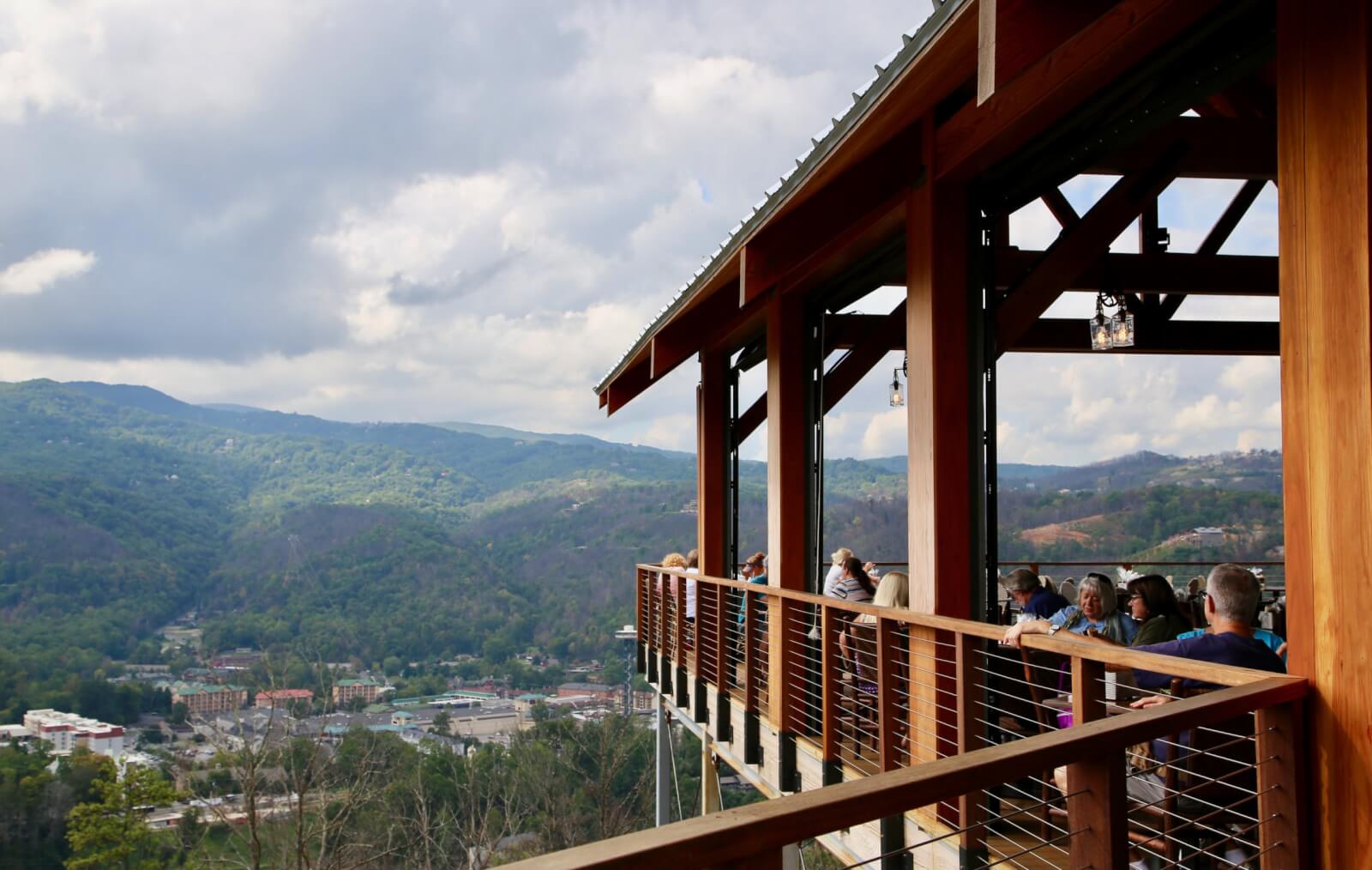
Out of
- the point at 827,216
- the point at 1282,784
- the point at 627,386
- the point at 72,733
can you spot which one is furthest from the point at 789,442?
the point at 72,733

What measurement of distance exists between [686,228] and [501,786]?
260ft

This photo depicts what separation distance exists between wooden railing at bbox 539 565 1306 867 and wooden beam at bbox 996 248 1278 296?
2668mm

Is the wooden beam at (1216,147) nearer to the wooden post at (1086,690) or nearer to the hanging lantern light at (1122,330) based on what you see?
the hanging lantern light at (1122,330)

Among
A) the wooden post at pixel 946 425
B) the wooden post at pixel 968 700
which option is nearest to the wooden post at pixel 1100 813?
the wooden post at pixel 968 700

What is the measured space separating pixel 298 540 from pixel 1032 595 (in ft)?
203

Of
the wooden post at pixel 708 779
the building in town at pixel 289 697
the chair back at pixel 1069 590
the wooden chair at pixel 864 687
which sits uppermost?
the chair back at pixel 1069 590

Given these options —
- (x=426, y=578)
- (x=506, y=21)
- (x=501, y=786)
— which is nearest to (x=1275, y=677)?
(x=501, y=786)

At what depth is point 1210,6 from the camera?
3.58 m

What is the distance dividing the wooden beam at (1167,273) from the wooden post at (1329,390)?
4473mm

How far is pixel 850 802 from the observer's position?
5.57ft

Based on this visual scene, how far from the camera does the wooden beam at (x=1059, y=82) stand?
371 centimetres

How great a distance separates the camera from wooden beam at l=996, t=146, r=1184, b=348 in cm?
523

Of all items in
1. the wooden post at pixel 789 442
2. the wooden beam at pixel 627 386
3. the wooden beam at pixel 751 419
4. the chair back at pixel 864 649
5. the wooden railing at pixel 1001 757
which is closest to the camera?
the wooden railing at pixel 1001 757

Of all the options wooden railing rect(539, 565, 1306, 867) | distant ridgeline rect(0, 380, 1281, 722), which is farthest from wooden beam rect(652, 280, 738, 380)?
distant ridgeline rect(0, 380, 1281, 722)
